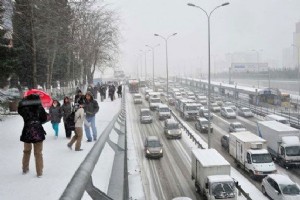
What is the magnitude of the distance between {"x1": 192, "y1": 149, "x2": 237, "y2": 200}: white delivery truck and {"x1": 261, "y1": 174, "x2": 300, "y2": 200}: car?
2686 millimetres

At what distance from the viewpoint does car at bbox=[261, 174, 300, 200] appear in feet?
70.6

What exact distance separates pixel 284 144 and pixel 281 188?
993 cm

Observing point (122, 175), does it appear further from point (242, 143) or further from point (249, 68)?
point (249, 68)

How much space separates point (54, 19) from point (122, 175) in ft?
80.7

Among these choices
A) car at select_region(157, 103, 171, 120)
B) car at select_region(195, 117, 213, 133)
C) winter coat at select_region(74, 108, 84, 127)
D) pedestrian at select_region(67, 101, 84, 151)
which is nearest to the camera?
pedestrian at select_region(67, 101, 84, 151)

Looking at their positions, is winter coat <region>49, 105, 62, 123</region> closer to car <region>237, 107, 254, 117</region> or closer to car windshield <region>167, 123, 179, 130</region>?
car windshield <region>167, 123, 179, 130</region>

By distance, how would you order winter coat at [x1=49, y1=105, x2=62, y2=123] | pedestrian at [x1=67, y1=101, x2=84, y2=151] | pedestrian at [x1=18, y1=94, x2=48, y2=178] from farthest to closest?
1. winter coat at [x1=49, y1=105, x2=62, y2=123]
2. pedestrian at [x1=67, y1=101, x2=84, y2=151]
3. pedestrian at [x1=18, y1=94, x2=48, y2=178]

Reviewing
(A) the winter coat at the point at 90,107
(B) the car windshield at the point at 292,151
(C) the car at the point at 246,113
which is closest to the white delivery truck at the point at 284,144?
(B) the car windshield at the point at 292,151

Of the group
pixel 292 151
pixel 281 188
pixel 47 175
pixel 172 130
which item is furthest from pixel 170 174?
pixel 47 175

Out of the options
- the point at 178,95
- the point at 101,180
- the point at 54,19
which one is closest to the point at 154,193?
the point at 54,19

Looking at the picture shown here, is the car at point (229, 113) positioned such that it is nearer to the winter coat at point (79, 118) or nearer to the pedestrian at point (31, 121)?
the winter coat at point (79, 118)

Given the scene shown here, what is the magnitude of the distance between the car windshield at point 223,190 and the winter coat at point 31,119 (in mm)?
15574

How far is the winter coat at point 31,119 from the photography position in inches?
285

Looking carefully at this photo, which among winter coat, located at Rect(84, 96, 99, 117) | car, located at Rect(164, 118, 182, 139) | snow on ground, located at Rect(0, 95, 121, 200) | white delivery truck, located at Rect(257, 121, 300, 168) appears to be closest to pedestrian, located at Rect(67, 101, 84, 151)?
snow on ground, located at Rect(0, 95, 121, 200)
